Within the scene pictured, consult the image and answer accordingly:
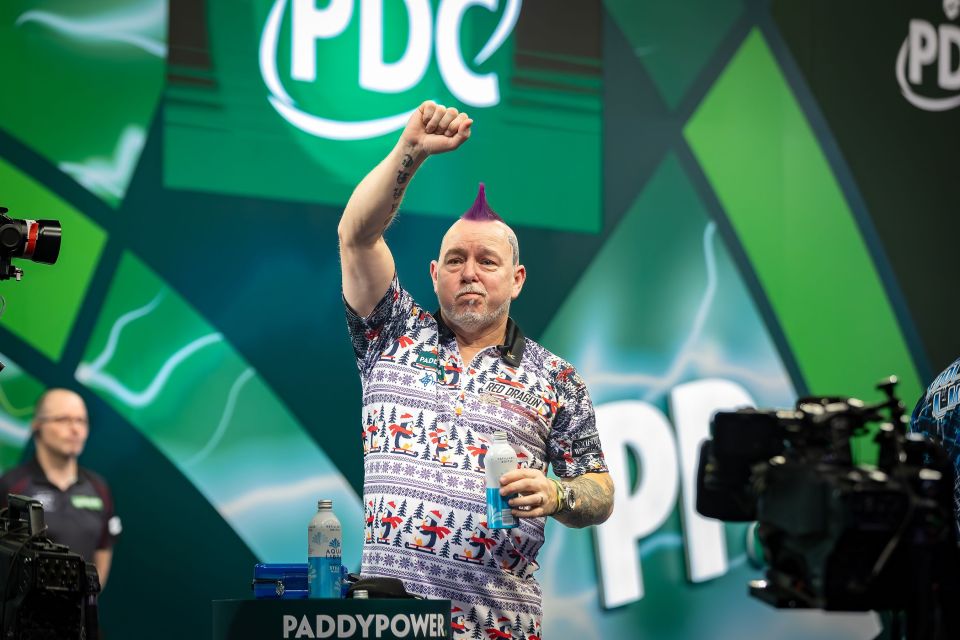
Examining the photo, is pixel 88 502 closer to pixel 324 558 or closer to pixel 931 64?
pixel 324 558

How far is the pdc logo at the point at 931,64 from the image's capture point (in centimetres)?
540

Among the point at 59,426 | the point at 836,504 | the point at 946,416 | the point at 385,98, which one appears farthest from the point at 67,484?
the point at 836,504

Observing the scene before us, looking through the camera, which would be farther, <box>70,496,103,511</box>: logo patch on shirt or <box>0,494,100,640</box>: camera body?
<box>70,496,103,511</box>: logo patch on shirt

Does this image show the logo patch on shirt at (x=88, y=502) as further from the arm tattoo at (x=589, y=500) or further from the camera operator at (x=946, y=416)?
the camera operator at (x=946, y=416)

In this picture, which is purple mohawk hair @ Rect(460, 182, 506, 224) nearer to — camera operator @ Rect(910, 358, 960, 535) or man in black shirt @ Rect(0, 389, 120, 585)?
camera operator @ Rect(910, 358, 960, 535)

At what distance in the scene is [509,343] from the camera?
3.20 metres

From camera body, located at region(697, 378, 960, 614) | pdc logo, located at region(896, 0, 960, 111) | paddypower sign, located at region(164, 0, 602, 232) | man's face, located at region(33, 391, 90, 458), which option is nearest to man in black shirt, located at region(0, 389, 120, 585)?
man's face, located at region(33, 391, 90, 458)

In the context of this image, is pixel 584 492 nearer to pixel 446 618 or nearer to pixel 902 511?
pixel 446 618

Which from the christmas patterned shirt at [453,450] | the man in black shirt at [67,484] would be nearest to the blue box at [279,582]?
the christmas patterned shirt at [453,450]

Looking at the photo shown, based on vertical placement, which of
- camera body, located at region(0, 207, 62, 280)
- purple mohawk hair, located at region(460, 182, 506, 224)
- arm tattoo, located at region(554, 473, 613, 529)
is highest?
purple mohawk hair, located at region(460, 182, 506, 224)

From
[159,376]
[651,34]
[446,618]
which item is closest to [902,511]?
[446,618]

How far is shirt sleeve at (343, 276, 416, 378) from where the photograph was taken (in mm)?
3115

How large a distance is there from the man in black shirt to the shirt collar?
1.69m

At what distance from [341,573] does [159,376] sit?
183 centimetres
